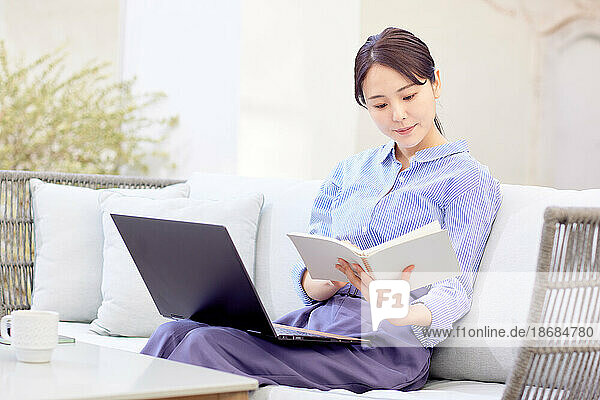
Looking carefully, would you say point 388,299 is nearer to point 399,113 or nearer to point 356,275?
point 356,275

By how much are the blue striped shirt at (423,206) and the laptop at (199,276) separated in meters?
0.25

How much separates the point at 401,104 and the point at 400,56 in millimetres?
112

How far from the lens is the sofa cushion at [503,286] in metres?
1.77

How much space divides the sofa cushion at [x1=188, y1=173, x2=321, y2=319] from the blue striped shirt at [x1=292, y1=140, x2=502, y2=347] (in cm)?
18

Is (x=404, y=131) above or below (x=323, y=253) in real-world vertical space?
above

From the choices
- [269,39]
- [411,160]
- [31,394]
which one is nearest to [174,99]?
[269,39]

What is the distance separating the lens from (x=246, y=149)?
3.31 metres

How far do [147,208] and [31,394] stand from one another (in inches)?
52.3

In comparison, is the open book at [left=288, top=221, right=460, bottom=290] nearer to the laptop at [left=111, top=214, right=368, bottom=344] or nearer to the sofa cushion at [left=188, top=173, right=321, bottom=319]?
the laptop at [left=111, top=214, right=368, bottom=344]

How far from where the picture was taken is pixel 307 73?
3484 millimetres

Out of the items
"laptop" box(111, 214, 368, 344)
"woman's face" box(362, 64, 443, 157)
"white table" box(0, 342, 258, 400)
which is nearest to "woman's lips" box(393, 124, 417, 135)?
"woman's face" box(362, 64, 443, 157)

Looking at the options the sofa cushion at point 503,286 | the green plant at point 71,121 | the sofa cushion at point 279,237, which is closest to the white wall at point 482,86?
the green plant at point 71,121

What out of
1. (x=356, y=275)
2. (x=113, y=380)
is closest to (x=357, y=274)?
(x=356, y=275)

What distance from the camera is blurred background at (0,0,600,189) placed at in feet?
11.0
